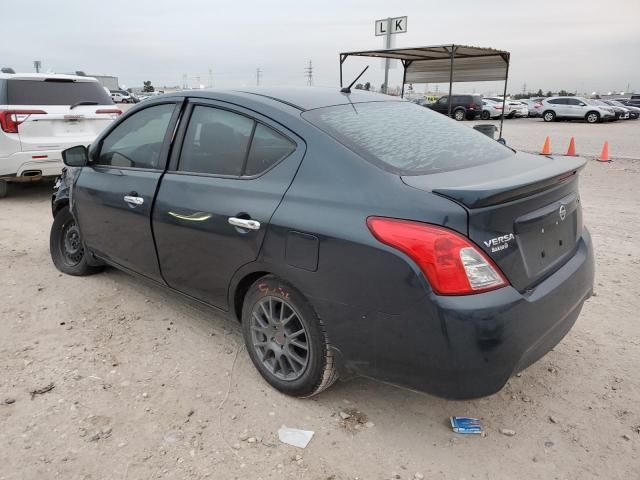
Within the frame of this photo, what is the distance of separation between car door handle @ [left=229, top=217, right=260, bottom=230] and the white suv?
5551mm

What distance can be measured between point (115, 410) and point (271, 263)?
3.81 ft

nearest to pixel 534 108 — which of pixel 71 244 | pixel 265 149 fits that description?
pixel 71 244

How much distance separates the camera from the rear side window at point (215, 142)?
2877mm

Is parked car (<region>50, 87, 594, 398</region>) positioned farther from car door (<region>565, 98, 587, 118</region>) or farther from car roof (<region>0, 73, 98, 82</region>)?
car door (<region>565, 98, 587, 118</region>)

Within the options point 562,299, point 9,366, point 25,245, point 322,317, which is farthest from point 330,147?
point 25,245

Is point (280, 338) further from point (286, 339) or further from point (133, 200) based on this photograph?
point (133, 200)

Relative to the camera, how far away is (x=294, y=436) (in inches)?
100.0

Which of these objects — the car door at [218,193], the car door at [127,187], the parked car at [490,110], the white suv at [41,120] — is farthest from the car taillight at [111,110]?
the parked car at [490,110]

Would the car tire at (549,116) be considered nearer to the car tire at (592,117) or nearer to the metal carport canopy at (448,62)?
the car tire at (592,117)

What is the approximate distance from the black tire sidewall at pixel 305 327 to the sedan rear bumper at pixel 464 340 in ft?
0.79

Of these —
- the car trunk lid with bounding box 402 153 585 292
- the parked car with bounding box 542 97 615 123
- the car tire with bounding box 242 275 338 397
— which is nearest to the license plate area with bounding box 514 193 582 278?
the car trunk lid with bounding box 402 153 585 292

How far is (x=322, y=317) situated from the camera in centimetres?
242

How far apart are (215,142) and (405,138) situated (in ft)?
3.64

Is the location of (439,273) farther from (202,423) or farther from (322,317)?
(202,423)
